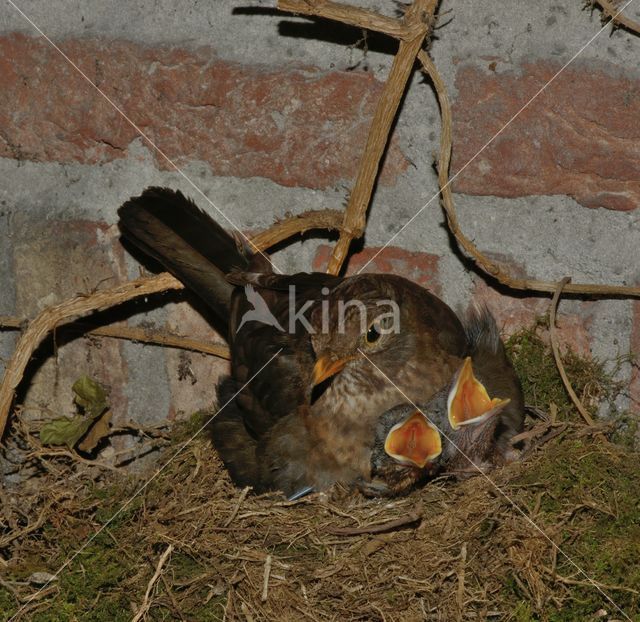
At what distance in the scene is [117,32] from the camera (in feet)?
7.57

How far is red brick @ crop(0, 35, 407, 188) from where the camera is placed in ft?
7.46

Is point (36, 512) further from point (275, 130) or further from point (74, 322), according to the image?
point (275, 130)

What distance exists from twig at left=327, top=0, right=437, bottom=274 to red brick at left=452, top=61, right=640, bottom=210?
0.12m

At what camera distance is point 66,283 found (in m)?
2.48

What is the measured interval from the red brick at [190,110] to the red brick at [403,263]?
0.57 feet

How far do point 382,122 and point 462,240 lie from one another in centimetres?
30

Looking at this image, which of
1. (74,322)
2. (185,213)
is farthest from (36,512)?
(185,213)

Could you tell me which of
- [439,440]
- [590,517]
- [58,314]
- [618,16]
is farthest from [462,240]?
[58,314]

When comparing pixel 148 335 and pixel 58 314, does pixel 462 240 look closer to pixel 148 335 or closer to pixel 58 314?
pixel 148 335

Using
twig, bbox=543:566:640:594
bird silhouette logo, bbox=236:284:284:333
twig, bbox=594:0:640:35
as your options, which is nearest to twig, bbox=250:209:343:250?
bird silhouette logo, bbox=236:284:284:333

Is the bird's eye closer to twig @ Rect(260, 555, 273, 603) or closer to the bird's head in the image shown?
the bird's head

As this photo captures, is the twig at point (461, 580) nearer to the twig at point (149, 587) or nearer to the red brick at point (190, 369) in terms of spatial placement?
the twig at point (149, 587)

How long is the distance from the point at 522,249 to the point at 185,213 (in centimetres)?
76

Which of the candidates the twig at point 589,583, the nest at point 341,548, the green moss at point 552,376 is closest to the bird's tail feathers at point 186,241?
the nest at point 341,548
